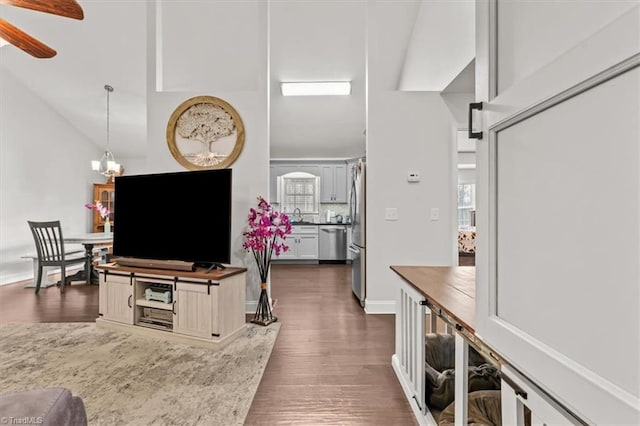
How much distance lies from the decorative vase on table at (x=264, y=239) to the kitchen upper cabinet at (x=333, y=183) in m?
4.52

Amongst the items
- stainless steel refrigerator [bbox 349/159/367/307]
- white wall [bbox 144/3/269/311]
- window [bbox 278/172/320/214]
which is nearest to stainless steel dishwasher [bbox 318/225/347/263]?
window [bbox 278/172/320/214]

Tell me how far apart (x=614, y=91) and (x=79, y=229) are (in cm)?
800

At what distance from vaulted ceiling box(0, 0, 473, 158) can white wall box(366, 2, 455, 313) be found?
481 millimetres

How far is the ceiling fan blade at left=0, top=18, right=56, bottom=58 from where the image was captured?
7.13ft

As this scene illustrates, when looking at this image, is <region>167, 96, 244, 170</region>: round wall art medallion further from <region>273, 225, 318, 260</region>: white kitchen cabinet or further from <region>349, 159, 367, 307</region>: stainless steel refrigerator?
<region>273, 225, 318, 260</region>: white kitchen cabinet

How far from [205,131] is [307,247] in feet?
13.6

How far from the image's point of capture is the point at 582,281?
2.03ft

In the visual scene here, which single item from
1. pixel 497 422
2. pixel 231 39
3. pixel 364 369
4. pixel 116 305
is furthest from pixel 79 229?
pixel 497 422

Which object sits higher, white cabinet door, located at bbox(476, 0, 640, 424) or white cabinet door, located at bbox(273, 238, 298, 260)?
white cabinet door, located at bbox(476, 0, 640, 424)

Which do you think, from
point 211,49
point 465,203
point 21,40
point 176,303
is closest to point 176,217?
point 176,303

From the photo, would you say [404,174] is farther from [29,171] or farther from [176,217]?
[29,171]

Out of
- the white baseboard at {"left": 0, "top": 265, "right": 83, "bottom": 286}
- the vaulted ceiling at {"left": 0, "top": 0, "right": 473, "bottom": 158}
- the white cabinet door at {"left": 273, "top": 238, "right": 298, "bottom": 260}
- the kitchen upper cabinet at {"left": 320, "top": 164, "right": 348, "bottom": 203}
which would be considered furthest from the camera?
the kitchen upper cabinet at {"left": 320, "top": 164, "right": 348, "bottom": 203}

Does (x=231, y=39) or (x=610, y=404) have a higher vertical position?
(x=231, y=39)

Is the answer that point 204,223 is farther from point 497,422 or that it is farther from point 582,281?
point 582,281
